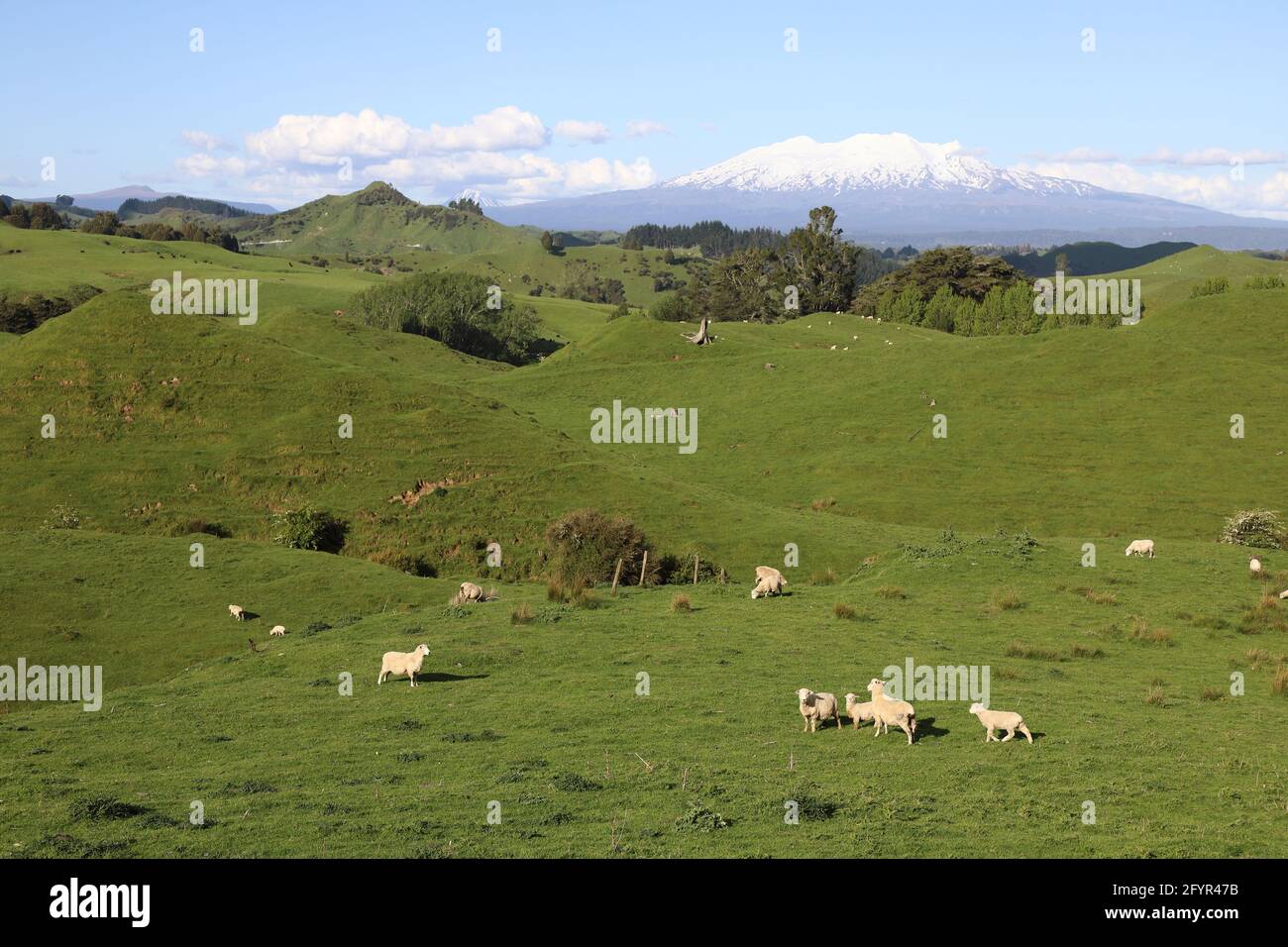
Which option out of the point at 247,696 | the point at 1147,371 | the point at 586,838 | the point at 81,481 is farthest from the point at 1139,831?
the point at 1147,371

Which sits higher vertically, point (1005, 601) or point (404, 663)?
point (404, 663)

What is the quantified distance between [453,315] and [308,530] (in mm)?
84301

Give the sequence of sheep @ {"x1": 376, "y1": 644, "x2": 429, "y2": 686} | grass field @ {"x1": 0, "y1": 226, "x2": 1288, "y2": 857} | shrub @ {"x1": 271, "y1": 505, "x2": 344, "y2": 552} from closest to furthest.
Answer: grass field @ {"x1": 0, "y1": 226, "x2": 1288, "y2": 857}, sheep @ {"x1": 376, "y1": 644, "x2": 429, "y2": 686}, shrub @ {"x1": 271, "y1": 505, "x2": 344, "y2": 552}

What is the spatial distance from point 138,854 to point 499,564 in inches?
1257

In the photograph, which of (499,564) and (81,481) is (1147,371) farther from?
(81,481)

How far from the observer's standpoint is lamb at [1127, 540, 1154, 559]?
138ft

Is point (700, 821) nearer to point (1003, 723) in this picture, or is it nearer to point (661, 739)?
point (661, 739)

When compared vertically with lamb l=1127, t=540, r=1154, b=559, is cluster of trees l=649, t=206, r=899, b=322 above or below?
above

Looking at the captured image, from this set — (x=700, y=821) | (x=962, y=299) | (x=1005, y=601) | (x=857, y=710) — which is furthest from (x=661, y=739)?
(x=962, y=299)

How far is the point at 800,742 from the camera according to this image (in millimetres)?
19875

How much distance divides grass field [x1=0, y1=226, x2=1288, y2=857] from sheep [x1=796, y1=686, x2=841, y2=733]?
0.28 metres

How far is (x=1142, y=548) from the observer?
139ft

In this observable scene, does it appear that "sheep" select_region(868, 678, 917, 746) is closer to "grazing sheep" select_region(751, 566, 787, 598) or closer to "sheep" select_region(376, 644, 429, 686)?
"sheep" select_region(376, 644, 429, 686)

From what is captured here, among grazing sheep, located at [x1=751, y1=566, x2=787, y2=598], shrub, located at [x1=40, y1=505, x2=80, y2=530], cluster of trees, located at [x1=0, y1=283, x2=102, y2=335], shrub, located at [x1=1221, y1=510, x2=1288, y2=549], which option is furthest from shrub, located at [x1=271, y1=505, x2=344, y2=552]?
cluster of trees, located at [x1=0, y1=283, x2=102, y2=335]
